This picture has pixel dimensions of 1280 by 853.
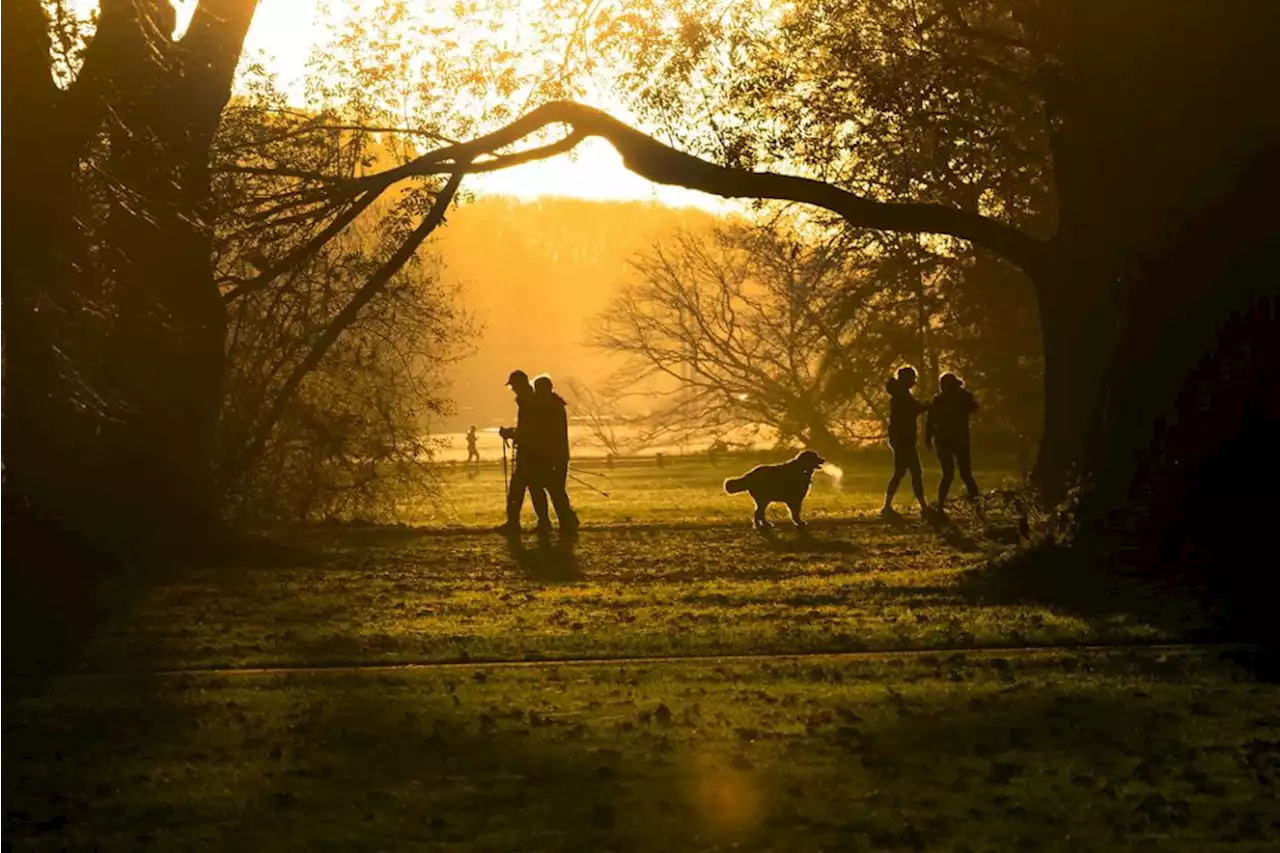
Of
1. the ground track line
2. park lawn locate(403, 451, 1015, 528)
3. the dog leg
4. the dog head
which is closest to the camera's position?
the ground track line

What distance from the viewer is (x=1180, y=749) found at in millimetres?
7695

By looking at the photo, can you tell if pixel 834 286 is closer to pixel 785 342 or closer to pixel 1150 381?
pixel 785 342

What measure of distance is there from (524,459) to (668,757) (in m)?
12.4

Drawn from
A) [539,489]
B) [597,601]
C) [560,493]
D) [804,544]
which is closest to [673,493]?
[539,489]

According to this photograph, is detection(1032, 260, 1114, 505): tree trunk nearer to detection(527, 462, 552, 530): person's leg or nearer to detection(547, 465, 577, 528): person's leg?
detection(547, 465, 577, 528): person's leg

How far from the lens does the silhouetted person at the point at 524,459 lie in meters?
19.6

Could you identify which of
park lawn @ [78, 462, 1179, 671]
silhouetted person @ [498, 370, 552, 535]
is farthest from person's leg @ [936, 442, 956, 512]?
silhouetted person @ [498, 370, 552, 535]

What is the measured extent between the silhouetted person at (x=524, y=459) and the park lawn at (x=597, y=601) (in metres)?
0.51

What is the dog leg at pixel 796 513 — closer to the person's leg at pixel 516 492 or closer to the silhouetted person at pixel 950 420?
the silhouetted person at pixel 950 420

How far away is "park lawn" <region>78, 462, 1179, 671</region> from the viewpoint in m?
11.0

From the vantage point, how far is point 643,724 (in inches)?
330

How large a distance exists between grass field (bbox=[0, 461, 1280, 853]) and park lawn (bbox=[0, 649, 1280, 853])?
2 cm

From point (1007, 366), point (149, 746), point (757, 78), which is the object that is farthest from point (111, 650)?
point (1007, 366)

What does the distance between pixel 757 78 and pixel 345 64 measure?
5.39 metres
